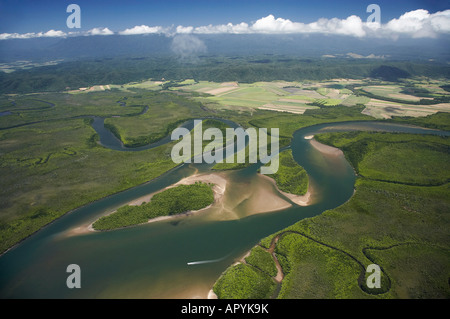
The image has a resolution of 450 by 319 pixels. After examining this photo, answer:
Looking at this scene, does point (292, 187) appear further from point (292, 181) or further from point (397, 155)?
point (397, 155)

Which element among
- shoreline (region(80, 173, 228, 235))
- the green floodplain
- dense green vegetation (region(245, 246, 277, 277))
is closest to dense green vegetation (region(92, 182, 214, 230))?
the green floodplain

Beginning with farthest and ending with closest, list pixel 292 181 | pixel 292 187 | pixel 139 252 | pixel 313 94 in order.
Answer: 1. pixel 313 94
2. pixel 292 181
3. pixel 292 187
4. pixel 139 252

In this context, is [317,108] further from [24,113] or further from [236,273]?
[24,113]

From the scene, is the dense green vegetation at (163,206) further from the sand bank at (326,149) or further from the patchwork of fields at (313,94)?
the patchwork of fields at (313,94)

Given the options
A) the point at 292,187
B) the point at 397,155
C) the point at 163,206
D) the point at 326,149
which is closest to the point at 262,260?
the point at 163,206

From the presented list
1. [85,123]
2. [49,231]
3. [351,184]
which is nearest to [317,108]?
[351,184]

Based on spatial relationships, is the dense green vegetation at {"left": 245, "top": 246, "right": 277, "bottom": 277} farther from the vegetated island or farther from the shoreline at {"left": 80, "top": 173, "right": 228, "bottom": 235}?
the vegetated island

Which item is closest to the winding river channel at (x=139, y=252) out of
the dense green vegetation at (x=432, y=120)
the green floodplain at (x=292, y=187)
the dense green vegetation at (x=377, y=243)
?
the green floodplain at (x=292, y=187)
